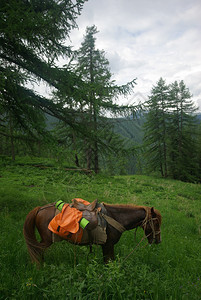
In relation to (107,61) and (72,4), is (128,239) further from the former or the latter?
(107,61)

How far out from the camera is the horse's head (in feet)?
11.1

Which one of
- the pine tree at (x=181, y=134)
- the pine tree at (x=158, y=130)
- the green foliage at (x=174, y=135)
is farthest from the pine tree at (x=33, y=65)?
the pine tree at (x=181, y=134)

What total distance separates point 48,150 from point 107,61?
14.6 metres

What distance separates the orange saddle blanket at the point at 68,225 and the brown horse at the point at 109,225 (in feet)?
1.11

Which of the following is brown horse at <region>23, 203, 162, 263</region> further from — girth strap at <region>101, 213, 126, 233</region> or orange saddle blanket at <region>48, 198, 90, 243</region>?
orange saddle blanket at <region>48, 198, 90, 243</region>

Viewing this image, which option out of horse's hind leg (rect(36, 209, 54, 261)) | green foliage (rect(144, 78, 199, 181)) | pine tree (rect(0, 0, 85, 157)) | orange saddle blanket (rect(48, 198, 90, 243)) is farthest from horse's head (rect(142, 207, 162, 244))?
green foliage (rect(144, 78, 199, 181))

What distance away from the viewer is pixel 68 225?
9.37 ft

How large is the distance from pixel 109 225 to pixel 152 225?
3.05ft

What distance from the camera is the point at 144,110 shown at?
18.8 feet

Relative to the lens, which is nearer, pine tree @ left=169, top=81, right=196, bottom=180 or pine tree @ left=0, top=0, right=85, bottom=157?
pine tree @ left=0, top=0, right=85, bottom=157

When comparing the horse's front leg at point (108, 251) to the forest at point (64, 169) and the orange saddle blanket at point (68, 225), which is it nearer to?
the forest at point (64, 169)

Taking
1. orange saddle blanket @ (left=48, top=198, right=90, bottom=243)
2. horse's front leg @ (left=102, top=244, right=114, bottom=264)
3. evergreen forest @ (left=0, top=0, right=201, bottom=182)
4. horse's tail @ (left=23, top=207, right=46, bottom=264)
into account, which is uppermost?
evergreen forest @ (left=0, top=0, right=201, bottom=182)

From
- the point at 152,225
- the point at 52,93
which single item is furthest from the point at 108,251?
the point at 52,93

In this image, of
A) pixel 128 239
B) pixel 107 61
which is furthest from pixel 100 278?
pixel 107 61
